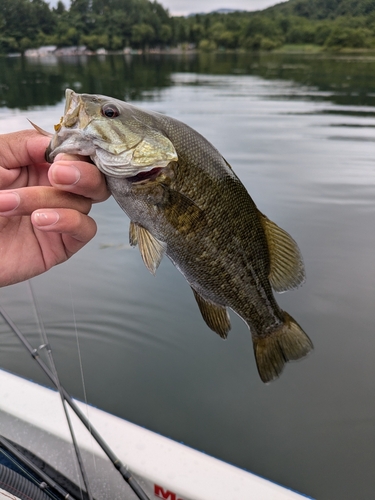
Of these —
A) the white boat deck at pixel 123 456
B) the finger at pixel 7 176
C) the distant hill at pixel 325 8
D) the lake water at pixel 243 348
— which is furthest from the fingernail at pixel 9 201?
the distant hill at pixel 325 8

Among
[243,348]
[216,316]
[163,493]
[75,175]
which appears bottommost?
[243,348]

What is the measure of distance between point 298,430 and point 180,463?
132 centimetres

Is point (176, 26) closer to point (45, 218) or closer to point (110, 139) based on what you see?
point (110, 139)

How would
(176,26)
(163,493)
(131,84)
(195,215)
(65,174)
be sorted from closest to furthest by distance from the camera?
(65,174) → (195,215) → (163,493) → (131,84) → (176,26)

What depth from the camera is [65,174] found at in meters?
1.08

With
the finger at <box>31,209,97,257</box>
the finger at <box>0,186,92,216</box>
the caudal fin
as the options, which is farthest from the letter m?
the finger at <box>0,186,92,216</box>

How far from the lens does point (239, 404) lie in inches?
121

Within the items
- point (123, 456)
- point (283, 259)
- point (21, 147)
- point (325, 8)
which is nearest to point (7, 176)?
point (21, 147)

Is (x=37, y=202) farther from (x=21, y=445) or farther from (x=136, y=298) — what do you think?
(x=136, y=298)

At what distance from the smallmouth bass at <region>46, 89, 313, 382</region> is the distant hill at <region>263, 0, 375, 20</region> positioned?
19.1 m

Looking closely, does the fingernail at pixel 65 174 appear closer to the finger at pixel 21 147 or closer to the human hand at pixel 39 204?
the human hand at pixel 39 204

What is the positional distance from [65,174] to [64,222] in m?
0.16

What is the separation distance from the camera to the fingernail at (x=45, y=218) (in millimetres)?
1109

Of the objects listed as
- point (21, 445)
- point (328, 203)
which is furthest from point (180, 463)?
point (328, 203)
